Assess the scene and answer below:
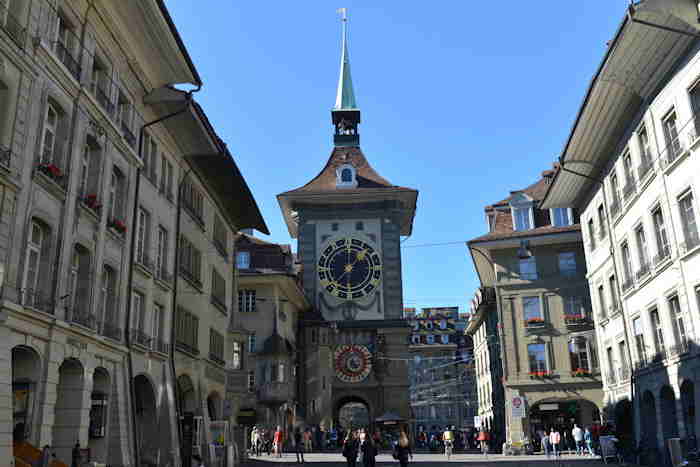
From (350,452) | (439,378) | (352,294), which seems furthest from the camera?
(439,378)

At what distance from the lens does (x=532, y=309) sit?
43.6m

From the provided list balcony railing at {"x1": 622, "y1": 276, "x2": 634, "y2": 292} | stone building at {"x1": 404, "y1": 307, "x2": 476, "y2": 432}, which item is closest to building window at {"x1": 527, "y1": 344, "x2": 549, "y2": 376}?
balcony railing at {"x1": 622, "y1": 276, "x2": 634, "y2": 292}

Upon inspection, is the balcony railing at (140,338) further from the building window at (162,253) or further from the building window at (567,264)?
the building window at (567,264)

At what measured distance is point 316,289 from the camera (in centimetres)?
5978

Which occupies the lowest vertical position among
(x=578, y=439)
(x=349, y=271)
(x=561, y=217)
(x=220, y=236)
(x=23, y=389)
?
(x=578, y=439)

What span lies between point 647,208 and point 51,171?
797 inches

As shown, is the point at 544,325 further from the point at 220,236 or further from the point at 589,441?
the point at 220,236

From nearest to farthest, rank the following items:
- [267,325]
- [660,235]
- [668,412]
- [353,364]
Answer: [660,235] → [668,412] → [267,325] → [353,364]

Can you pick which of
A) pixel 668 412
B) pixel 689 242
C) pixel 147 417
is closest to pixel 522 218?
pixel 668 412

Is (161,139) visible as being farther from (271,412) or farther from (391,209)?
(391,209)

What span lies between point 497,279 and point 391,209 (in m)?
18.6

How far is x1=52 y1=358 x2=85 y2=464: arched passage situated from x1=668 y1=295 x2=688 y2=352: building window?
18.8 metres

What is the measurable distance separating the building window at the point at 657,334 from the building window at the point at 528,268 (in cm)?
1710

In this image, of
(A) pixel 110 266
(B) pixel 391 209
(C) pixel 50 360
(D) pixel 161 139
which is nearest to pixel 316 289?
(B) pixel 391 209
